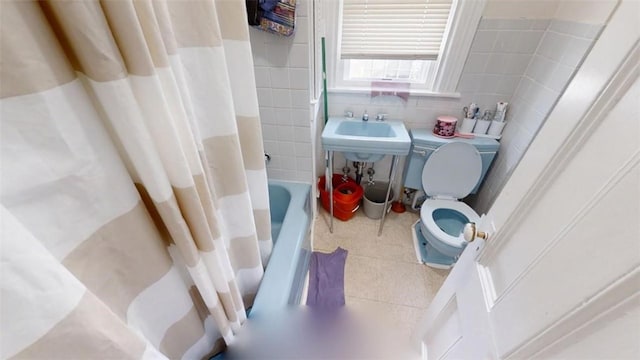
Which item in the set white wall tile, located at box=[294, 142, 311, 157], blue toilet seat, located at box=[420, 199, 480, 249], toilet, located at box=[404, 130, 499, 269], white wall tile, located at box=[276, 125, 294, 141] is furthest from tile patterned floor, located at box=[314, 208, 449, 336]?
white wall tile, located at box=[276, 125, 294, 141]

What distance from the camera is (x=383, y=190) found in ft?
7.10

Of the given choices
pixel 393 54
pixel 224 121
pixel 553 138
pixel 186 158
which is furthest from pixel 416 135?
pixel 186 158

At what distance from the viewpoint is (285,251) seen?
114 centimetres

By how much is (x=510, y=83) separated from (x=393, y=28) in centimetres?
85

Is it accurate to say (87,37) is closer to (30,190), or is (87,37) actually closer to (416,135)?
(30,190)

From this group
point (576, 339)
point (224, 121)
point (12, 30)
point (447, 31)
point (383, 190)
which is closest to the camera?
point (12, 30)

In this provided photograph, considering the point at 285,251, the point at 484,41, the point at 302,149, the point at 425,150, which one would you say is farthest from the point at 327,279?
the point at 484,41

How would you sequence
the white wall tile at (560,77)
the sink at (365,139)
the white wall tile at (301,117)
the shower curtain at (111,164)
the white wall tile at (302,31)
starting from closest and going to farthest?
the shower curtain at (111,164) → the white wall tile at (302,31) → the white wall tile at (560,77) → the white wall tile at (301,117) → the sink at (365,139)

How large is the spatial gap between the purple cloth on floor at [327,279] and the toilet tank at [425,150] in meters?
0.75

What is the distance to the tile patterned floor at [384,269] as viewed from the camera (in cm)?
147

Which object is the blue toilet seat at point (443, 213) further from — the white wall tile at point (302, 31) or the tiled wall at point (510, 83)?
the white wall tile at point (302, 31)

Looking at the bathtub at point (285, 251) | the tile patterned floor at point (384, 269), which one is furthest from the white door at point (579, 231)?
the tile patterned floor at point (384, 269)

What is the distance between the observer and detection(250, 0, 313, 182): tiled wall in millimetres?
1164

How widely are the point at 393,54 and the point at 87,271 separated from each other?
1.86 metres
